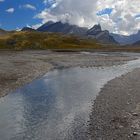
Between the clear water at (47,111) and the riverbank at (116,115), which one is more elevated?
the riverbank at (116,115)

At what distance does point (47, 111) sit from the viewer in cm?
2767

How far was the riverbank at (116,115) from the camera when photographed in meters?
20.9

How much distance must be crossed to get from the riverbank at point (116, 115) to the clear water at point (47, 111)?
85 centimetres

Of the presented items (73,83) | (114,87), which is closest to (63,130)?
(114,87)

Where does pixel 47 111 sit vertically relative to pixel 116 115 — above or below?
below

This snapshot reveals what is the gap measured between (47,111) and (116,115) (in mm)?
5945

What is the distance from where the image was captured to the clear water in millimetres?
21688

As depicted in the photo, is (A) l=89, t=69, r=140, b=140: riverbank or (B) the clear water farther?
(B) the clear water

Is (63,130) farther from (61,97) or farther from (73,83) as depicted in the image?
(73,83)

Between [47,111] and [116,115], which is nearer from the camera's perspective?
[116,115]

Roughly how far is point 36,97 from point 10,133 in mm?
12704

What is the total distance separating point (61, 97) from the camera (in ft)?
112

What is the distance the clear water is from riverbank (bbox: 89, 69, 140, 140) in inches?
33.5

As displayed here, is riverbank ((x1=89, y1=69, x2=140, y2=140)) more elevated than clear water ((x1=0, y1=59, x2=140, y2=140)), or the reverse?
riverbank ((x1=89, y1=69, x2=140, y2=140))
